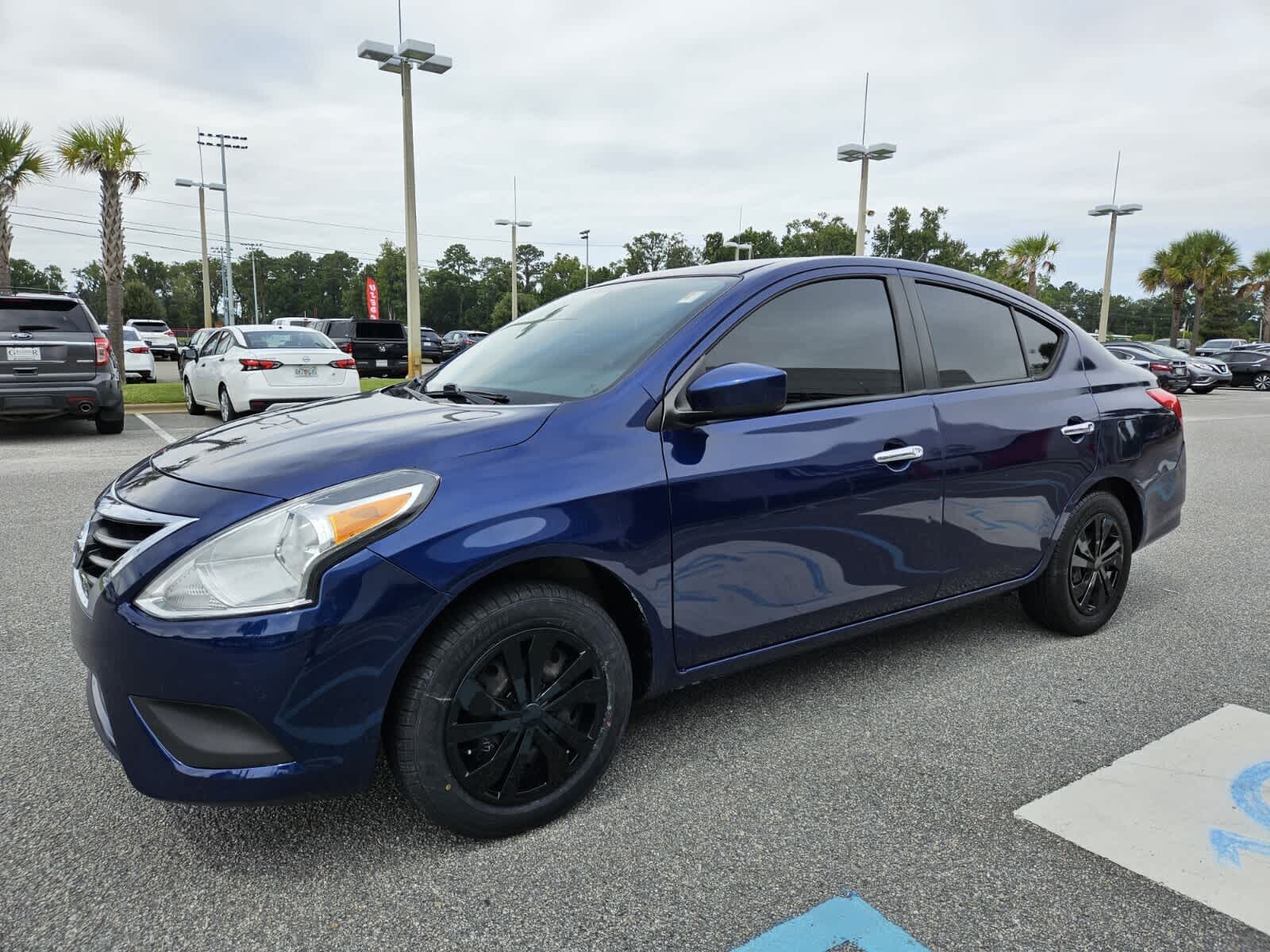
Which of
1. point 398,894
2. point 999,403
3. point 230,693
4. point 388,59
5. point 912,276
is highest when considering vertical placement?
point 388,59

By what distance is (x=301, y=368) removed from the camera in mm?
12148

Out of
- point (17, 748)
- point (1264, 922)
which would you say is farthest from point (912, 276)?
point (17, 748)

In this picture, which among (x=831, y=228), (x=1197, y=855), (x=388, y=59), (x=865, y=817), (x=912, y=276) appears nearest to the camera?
(x=1197, y=855)

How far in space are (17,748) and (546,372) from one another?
2.05m

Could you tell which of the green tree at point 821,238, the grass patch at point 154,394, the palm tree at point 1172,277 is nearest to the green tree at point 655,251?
the green tree at point 821,238

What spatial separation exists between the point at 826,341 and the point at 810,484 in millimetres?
568

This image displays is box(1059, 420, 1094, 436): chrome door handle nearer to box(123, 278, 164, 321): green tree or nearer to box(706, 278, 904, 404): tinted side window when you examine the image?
box(706, 278, 904, 404): tinted side window

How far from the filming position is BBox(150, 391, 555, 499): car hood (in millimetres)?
2242

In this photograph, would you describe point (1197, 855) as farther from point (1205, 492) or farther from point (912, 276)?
point (1205, 492)

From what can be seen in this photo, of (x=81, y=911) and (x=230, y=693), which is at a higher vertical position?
(x=230, y=693)

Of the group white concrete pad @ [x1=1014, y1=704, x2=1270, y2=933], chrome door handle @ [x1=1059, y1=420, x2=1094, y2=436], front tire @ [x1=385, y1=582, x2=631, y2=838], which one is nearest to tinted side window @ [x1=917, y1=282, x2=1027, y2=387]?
chrome door handle @ [x1=1059, y1=420, x2=1094, y2=436]

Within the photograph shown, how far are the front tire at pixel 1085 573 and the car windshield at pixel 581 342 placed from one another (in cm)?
191

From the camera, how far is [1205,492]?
7.94m

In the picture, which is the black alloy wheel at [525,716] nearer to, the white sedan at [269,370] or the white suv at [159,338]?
the white sedan at [269,370]
